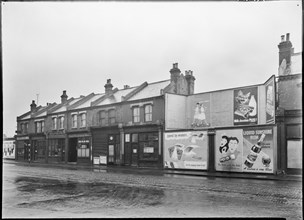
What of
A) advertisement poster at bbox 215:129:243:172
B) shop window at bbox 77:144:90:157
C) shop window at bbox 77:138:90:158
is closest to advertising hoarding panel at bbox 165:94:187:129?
advertisement poster at bbox 215:129:243:172

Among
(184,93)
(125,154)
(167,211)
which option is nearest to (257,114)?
(184,93)

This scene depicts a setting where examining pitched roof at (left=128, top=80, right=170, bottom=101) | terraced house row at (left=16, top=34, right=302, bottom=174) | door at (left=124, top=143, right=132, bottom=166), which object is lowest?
door at (left=124, top=143, right=132, bottom=166)

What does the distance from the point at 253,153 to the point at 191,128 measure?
7.12 metres

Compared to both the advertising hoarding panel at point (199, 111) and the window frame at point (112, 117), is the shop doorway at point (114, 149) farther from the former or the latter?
the advertising hoarding panel at point (199, 111)

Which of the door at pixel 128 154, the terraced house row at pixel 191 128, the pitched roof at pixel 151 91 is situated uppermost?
the pitched roof at pixel 151 91

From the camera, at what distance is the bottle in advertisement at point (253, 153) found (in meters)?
19.1

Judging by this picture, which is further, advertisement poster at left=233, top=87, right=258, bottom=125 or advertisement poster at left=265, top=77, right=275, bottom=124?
advertisement poster at left=233, top=87, right=258, bottom=125

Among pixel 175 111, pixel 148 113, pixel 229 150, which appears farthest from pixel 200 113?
pixel 229 150

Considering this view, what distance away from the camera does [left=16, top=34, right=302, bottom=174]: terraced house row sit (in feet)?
60.7

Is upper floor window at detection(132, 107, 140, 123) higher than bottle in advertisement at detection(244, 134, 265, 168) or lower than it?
higher

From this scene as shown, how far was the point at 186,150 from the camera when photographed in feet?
74.7

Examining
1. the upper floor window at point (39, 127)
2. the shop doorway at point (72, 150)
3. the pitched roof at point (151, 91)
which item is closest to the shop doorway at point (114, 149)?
the shop doorway at point (72, 150)

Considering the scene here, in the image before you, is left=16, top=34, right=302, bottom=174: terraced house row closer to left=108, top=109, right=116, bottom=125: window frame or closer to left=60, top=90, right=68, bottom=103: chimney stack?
left=108, top=109, right=116, bottom=125: window frame

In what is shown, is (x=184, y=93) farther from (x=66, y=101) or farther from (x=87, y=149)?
(x=66, y=101)
